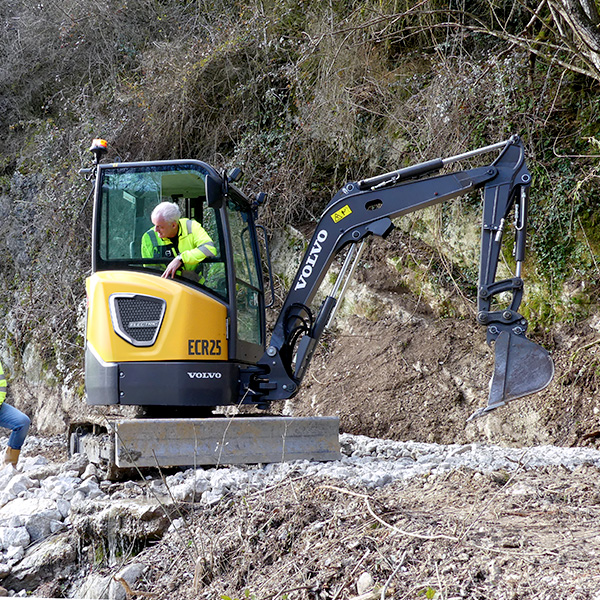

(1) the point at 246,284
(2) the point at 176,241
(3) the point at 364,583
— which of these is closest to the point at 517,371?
(1) the point at 246,284

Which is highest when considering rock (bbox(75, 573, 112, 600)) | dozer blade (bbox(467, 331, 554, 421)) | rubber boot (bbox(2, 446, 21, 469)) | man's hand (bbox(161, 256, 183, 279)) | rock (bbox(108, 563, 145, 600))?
man's hand (bbox(161, 256, 183, 279))

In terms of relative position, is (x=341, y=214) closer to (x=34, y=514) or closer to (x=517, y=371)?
(x=517, y=371)

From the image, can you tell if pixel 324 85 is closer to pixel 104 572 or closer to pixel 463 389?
pixel 463 389

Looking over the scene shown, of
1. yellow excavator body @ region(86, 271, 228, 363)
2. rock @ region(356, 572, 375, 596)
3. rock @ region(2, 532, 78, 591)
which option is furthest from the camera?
yellow excavator body @ region(86, 271, 228, 363)

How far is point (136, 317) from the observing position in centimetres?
515

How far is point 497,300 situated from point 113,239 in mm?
4681

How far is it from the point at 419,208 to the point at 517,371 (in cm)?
149

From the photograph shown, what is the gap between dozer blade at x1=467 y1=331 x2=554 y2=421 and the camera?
4.54m

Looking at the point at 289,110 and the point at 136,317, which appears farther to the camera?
the point at 289,110

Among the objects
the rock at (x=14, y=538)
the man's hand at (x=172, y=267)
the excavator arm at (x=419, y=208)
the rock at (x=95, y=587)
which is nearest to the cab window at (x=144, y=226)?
the man's hand at (x=172, y=267)

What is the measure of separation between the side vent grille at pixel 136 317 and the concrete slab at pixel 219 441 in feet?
2.36

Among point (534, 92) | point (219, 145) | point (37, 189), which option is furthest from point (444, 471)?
point (37, 189)

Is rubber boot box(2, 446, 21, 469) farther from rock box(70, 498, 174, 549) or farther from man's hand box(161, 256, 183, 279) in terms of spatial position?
man's hand box(161, 256, 183, 279)

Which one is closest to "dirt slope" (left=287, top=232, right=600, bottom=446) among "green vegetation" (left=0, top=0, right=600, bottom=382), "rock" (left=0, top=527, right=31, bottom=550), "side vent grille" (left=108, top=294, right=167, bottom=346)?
"green vegetation" (left=0, top=0, right=600, bottom=382)
